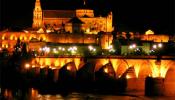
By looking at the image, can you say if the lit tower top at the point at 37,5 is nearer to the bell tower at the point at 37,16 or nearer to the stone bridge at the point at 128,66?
the bell tower at the point at 37,16

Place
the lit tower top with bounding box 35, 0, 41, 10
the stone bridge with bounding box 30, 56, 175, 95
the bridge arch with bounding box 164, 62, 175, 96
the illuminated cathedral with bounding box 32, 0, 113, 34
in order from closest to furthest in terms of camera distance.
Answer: the bridge arch with bounding box 164, 62, 175, 96 < the stone bridge with bounding box 30, 56, 175, 95 < the illuminated cathedral with bounding box 32, 0, 113, 34 < the lit tower top with bounding box 35, 0, 41, 10

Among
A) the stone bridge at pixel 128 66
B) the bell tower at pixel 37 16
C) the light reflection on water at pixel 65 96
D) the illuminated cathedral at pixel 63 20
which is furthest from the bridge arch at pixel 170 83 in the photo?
the bell tower at pixel 37 16

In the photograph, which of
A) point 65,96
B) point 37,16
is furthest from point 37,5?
point 65,96

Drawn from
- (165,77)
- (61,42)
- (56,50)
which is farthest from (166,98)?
(61,42)

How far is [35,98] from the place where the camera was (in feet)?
189

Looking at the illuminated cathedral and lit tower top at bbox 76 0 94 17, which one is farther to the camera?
lit tower top at bbox 76 0 94 17

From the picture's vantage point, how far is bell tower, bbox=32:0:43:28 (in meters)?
110

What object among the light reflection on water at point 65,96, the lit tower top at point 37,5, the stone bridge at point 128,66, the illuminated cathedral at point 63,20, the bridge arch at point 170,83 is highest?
the lit tower top at point 37,5

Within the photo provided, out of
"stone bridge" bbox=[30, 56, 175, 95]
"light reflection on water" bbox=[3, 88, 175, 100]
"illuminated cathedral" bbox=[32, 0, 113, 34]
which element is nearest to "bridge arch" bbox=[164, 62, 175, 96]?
"stone bridge" bbox=[30, 56, 175, 95]

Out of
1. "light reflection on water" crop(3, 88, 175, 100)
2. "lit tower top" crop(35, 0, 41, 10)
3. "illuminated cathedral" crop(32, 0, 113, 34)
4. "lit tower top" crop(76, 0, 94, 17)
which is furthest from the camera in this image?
"lit tower top" crop(76, 0, 94, 17)

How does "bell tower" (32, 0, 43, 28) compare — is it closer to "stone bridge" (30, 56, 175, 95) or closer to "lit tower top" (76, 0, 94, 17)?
"lit tower top" (76, 0, 94, 17)

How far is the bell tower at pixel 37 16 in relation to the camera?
109787 mm

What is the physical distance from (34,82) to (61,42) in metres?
29.0

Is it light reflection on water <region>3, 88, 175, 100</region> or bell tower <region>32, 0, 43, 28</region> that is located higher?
bell tower <region>32, 0, 43, 28</region>
